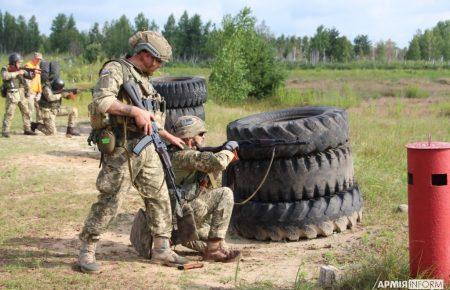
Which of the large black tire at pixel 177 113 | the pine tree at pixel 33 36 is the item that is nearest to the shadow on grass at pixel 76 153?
the large black tire at pixel 177 113

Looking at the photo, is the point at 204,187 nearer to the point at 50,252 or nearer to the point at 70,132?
the point at 50,252

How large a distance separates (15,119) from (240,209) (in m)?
11.3

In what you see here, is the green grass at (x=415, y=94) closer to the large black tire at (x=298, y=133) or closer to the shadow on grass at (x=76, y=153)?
the shadow on grass at (x=76, y=153)

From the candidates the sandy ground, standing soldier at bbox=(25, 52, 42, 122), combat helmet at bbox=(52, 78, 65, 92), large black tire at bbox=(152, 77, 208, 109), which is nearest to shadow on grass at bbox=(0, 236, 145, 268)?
the sandy ground

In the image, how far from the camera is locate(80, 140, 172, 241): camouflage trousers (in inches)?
193

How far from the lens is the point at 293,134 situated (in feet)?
19.4

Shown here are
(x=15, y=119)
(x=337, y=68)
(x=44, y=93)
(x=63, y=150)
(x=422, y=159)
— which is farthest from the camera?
(x=337, y=68)

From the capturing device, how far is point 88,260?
500 centimetres

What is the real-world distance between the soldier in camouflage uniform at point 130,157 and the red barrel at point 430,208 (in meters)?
1.94

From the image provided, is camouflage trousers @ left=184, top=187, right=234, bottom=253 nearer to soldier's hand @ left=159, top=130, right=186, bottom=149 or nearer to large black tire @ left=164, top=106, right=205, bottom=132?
soldier's hand @ left=159, top=130, right=186, bottom=149

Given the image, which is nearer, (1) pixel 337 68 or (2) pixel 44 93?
(2) pixel 44 93

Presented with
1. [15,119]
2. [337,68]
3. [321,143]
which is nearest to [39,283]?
→ [321,143]

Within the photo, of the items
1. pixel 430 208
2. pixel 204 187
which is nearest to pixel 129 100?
pixel 204 187

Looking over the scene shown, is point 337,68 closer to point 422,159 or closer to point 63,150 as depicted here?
point 63,150
